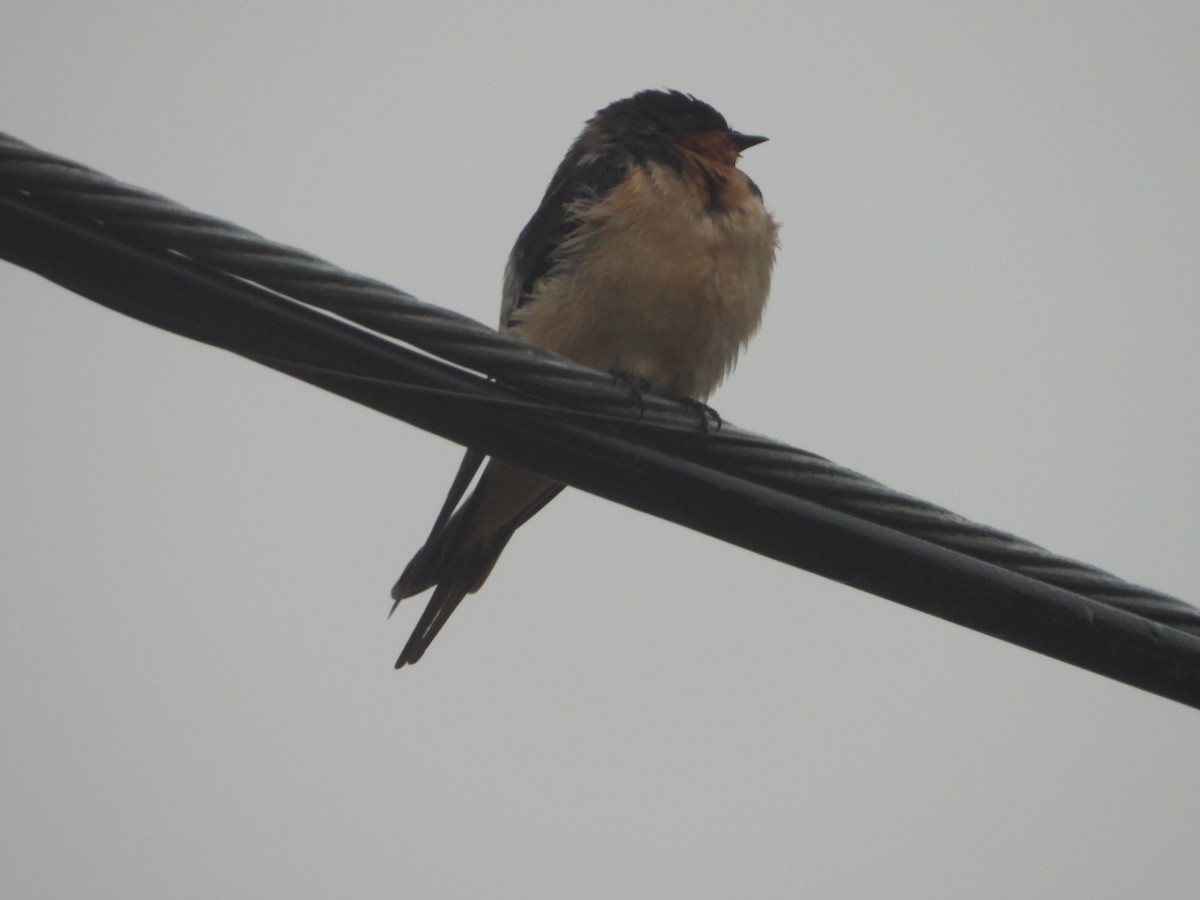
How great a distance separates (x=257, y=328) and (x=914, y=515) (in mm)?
1314

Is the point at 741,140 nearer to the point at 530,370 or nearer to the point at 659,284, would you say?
the point at 659,284

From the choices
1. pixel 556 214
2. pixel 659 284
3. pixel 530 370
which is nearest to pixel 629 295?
pixel 659 284

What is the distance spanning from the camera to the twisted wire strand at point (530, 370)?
233 centimetres

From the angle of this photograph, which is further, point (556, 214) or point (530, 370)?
point (556, 214)

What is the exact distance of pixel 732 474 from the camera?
2.75 meters

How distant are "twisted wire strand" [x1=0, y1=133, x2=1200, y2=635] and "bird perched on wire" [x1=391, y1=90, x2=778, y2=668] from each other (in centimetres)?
145

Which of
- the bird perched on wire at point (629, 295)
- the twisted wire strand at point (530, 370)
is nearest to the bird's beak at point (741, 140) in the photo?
the bird perched on wire at point (629, 295)

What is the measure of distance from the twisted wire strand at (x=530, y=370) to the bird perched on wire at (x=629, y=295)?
4.76ft

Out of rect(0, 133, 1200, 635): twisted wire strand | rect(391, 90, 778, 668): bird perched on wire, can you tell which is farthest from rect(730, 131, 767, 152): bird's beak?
rect(0, 133, 1200, 635): twisted wire strand

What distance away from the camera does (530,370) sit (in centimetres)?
262

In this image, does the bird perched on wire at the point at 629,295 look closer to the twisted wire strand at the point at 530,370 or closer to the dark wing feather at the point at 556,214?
the dark wing feather at the point at 556,214

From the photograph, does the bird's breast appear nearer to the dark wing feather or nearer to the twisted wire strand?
the dark wing feather

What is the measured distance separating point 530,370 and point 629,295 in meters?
1.88

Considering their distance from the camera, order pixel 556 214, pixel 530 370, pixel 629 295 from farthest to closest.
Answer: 1. pixel 556 214
2. pixel 629 295
3. pixel 530 370
